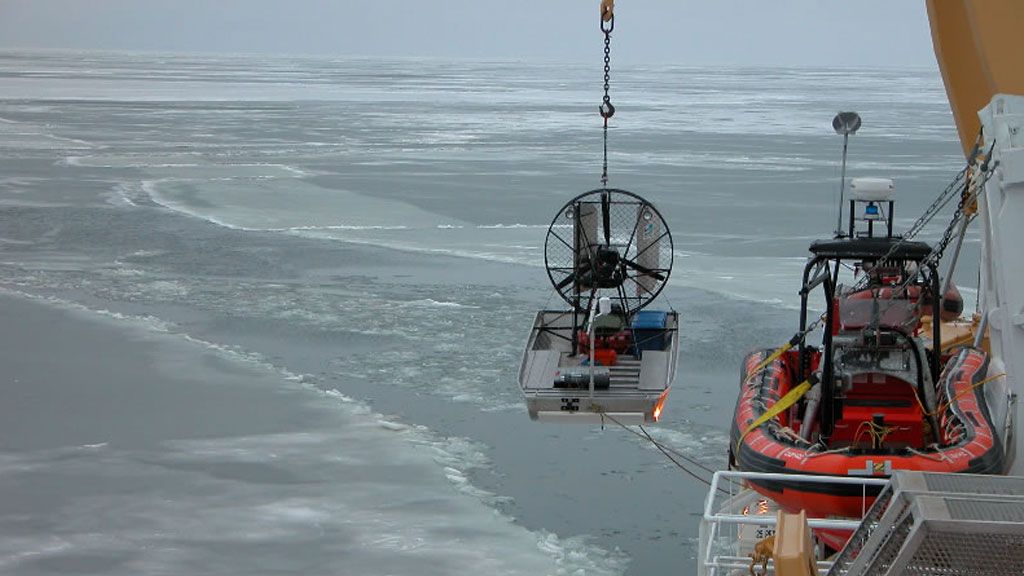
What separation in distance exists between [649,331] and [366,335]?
4.06 m

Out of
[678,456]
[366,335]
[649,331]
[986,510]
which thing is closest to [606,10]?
[649,331]

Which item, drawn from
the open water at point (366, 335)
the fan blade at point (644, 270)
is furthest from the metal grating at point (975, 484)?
the fan blade at point (644, 270)

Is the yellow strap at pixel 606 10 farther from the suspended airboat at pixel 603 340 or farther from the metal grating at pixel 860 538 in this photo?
the metal grating at pixel 860 538

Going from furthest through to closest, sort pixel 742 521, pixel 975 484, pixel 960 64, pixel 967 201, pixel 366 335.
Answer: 1. pixel 366 335
2. pixel 960 64
3. pixel 967 201
4. pixel 742 521
5. pixel 975 484

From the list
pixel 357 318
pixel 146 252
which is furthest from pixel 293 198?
pixel 357 318

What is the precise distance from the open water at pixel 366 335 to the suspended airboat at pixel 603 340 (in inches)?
29.4

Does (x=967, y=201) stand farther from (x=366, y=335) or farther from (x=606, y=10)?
(x=366, y=335)

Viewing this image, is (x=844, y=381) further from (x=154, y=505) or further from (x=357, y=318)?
(x=357, y=318)

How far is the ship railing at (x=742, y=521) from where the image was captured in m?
4.69

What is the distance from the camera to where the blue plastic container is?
875 centimetres

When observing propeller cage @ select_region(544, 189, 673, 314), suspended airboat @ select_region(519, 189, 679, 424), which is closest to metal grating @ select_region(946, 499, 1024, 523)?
suspended airboat @ select_region(519, 189, 679, 424)

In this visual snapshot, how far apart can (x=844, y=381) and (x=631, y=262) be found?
2.13 metres

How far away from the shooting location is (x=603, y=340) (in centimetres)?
859

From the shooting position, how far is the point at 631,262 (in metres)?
8.80
